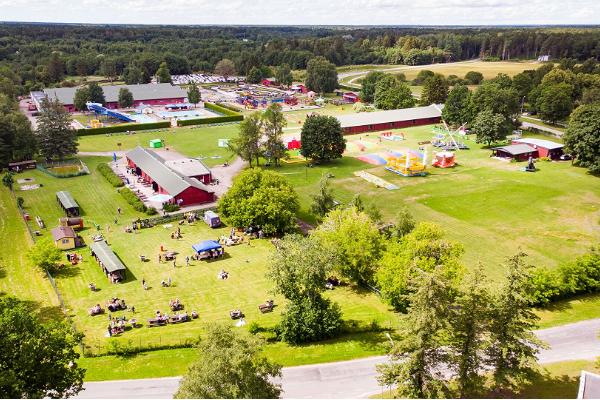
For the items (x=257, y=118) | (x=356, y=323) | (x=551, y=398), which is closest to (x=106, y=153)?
(x=257, y=118)

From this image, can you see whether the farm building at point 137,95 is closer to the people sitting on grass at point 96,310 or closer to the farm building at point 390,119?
the farm building at point 390,119

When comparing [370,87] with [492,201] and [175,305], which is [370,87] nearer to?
[492,201]

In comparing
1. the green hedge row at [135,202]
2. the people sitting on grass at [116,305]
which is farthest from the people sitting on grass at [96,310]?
the green hedge row at [135,202]

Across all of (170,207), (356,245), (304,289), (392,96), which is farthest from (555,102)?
(304,289)

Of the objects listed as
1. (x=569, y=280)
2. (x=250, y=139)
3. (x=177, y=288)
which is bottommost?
(x=177, y=288)

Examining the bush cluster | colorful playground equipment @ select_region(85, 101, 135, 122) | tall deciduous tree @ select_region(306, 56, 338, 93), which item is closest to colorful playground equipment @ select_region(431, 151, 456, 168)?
the bush cluster

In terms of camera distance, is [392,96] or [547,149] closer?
[547,149]
